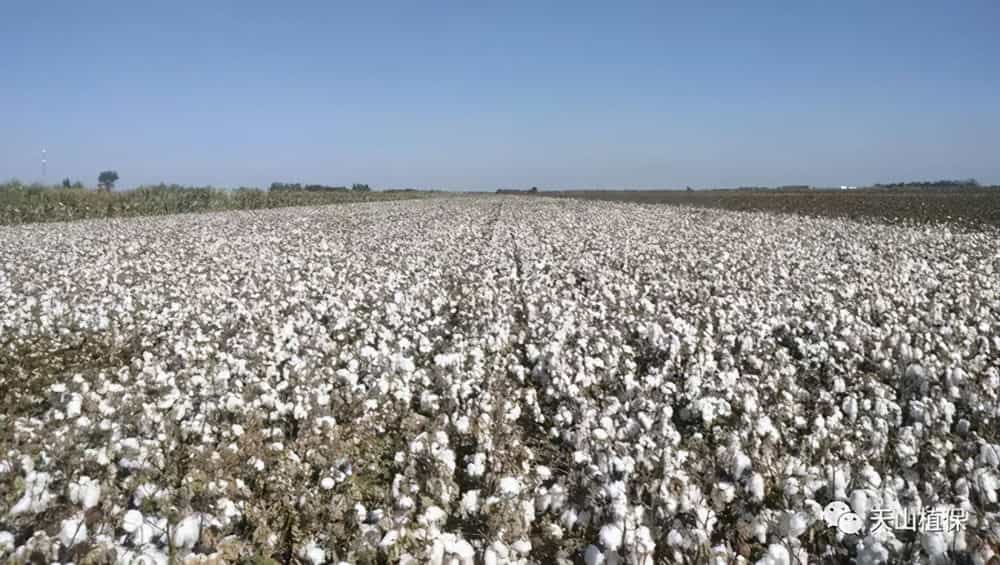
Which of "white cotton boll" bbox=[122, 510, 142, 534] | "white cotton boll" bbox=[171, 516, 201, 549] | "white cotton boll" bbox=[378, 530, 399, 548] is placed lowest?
"white cotton boll" bbox=[378, 530, 399, 548]

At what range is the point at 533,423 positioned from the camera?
5891 mm

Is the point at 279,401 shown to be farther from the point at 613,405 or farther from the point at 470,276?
the point at 470,276

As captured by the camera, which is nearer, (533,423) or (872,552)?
(872,552)

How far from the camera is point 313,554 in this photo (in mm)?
3391

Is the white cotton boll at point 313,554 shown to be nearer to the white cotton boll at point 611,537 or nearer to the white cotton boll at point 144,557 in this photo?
the white cotton boll at point 144,557

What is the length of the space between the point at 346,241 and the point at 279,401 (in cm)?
1542

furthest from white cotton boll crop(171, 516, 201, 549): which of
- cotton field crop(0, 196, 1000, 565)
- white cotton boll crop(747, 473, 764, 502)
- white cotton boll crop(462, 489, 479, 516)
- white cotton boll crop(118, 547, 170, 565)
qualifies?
white cotton boll crop(747, 473, 764, 502)

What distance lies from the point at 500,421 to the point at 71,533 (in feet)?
9.97

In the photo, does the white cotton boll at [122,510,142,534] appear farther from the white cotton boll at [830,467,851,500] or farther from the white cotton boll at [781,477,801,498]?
the white cotton boll at [830,467,851,500]

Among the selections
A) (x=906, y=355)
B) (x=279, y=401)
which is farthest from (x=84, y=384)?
(x=906, y=355)

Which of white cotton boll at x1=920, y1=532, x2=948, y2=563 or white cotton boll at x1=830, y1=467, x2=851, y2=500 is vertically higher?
white cotton boll at x1=920, y1=532, x2=948, y2=563

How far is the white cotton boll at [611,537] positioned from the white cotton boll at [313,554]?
55.0 inches

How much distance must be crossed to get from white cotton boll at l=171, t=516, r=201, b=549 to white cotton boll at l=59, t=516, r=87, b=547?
0.40 m

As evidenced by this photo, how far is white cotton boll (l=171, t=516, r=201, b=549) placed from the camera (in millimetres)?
3156
